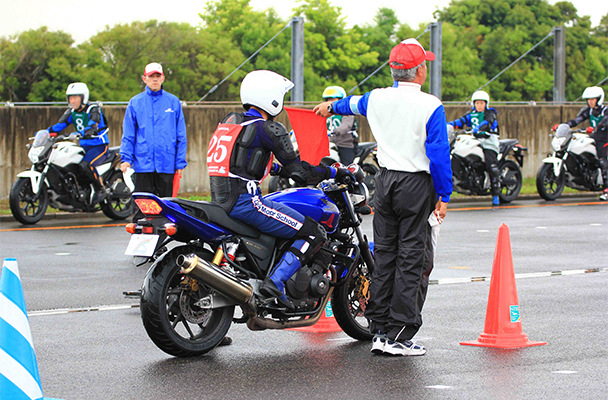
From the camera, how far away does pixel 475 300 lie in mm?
8453

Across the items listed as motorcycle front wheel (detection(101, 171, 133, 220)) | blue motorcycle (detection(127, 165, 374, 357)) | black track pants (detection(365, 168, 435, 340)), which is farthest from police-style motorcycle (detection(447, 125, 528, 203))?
black track pants (detection(365, 168, 435, 340))

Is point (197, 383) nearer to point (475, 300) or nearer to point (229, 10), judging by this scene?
point (475, 300)

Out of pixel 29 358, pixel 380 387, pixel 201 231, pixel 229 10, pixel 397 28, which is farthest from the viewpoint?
pixel 397 28

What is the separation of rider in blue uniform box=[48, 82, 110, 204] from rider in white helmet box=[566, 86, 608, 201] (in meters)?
9.88

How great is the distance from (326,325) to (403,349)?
1074mm

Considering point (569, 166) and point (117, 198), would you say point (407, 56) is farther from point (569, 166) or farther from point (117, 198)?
point (569, 166)

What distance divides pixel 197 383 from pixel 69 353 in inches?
47.3

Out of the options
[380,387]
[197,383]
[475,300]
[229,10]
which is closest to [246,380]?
[197,383]

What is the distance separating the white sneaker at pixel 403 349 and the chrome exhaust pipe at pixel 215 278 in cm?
95

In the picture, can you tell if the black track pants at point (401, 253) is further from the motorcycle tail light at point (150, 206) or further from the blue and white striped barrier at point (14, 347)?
the blue and white striped barrier at point (14, 347)

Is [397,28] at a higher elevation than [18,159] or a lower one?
higher

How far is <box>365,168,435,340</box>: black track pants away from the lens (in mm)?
6281

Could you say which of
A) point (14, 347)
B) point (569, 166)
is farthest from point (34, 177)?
point (569, 166)

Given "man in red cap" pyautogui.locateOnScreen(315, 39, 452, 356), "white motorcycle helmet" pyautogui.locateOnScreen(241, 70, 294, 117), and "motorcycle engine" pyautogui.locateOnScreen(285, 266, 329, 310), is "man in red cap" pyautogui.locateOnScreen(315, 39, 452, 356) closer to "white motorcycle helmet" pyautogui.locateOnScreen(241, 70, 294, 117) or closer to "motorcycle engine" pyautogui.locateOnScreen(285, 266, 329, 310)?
"motorcycle engine" pyautogui.locateOnScreen(285, 266, 329, 310)
